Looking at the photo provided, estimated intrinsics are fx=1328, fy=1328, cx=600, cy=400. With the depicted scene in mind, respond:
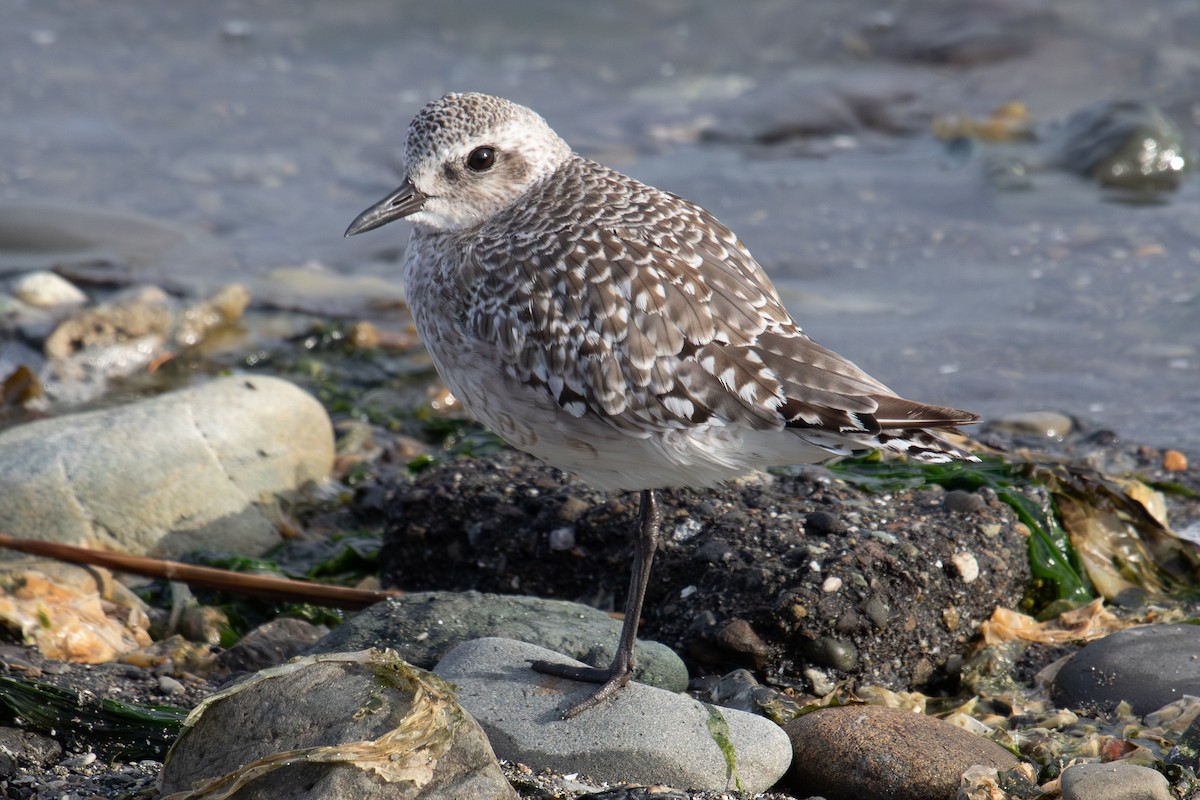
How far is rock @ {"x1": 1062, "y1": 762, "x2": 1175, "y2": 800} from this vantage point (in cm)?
355

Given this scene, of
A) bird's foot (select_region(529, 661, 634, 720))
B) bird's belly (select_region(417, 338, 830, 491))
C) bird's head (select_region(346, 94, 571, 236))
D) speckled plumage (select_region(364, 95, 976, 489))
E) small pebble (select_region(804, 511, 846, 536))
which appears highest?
bird's head (select_region(346, 94, 571, 236))

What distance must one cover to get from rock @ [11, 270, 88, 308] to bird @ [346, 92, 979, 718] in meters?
4.79

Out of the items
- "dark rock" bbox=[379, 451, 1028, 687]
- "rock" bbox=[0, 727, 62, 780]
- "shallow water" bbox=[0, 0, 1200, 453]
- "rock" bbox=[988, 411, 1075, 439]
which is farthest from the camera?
"shallow water" bbox=[0, 0, 1200, 453]

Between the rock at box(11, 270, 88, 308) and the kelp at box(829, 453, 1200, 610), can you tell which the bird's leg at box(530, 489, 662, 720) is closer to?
the kelp at box(829, 453, 1200, 610)

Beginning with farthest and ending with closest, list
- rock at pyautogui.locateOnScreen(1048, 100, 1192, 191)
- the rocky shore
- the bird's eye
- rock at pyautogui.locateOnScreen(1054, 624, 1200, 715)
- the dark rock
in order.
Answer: rock at pyautogui.locateOnScreen(1048, 100, 1192, 191) → the bird's eye → the dark rock → rock at pyautogui.locateOnScreen(1054, 624, 1200, 715) → the rocky shore

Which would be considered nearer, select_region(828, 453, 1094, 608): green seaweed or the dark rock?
the dark rock

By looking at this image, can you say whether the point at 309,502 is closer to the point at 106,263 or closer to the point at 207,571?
the point at 207,571

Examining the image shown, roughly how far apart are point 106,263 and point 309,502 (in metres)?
4.04

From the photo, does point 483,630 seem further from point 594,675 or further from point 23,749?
point 23,749

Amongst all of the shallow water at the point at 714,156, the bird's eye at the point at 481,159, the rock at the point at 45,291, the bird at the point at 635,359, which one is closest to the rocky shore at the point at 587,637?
the bird at the point at 635,359

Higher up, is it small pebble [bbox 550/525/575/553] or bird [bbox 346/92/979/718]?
bird [bbox 346/92/979/718]

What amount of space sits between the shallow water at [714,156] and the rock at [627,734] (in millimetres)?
3830

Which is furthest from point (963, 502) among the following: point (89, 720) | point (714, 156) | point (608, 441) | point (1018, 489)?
point (714, 156)

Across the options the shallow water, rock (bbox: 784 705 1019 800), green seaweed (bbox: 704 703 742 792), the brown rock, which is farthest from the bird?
the shallow water
